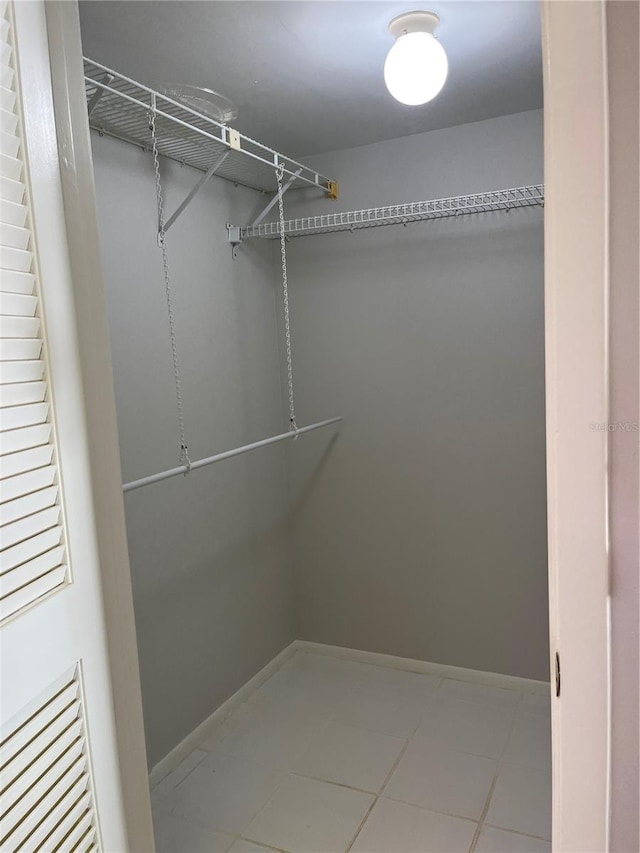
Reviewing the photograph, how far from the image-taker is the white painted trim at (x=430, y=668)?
2.79 meters

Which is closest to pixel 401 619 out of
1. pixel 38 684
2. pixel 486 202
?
pixel 486 202

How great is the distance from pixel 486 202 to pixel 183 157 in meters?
1.22

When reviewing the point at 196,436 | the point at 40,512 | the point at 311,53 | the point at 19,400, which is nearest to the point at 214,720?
the point at 196,436

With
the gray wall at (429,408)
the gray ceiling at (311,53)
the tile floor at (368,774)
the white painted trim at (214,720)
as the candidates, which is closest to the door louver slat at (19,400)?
the gray ceiling at (311,53)

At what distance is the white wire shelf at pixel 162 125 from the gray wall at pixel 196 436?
74 mm

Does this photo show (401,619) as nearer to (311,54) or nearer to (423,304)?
(423,304)

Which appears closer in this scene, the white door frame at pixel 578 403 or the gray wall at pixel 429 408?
the white door frame at pixel 578 403

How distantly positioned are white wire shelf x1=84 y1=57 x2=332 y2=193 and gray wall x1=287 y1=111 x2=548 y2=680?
58 cm

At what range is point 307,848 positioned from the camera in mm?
1982

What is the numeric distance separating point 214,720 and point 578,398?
236 centimetres

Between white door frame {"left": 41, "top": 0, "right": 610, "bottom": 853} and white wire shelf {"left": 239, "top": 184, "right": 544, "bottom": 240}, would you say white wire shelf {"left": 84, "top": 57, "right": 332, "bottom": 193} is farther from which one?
white door frame {"left": 41, "top": 0, "right": 610, "bottom": 853}

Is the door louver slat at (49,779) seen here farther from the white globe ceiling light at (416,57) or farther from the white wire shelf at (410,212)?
the white wire shelf at (410,212)

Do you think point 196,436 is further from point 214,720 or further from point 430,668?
point 430,668

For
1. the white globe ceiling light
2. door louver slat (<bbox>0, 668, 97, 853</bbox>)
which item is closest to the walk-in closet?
the white globe ceiling light
